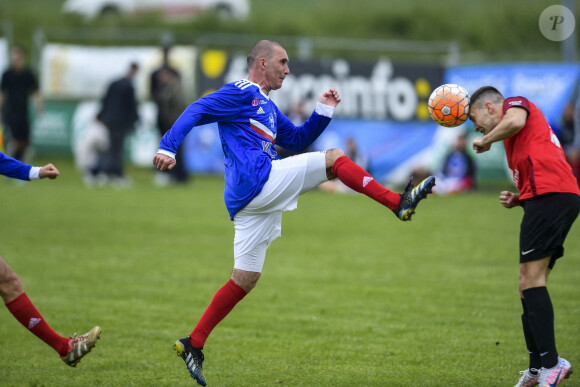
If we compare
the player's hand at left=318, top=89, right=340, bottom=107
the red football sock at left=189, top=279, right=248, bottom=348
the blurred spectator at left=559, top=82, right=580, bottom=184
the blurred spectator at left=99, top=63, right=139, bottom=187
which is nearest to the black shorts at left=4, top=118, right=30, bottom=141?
the blurred spectator at left=99, top=63, right=139, bottom=187

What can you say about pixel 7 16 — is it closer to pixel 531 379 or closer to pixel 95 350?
pixel 95 350

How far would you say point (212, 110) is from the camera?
6.01 meters

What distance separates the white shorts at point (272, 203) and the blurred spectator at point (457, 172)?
42.2 ft

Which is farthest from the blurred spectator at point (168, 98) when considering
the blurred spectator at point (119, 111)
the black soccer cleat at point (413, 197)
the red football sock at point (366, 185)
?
the black soccer cleat at point (413, 197)

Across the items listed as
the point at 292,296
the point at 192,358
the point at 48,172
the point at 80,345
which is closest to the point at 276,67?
the point at 48,172

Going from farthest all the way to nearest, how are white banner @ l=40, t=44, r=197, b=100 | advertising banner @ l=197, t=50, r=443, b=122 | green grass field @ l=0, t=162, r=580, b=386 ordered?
white banner @ l=40, t=44, r=197, b=100, advertising banner @ l=197, t=50, r=443, b=122, green grass field @ l=0, t=162, r=580, b=386

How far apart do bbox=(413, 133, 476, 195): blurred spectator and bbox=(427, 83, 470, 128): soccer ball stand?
41.4 ft

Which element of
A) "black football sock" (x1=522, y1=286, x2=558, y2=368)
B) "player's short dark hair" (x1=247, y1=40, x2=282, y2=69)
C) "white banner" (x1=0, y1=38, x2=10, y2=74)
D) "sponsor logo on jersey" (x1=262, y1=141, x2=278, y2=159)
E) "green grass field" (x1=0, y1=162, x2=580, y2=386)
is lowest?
"green grass field" (x1=0, y1=162, x2=580, y2=386)

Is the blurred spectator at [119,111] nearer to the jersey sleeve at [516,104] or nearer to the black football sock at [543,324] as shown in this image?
the jersey sleeve at [516,104]

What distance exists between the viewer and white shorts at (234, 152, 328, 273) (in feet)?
19.6

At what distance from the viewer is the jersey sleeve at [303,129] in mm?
6684

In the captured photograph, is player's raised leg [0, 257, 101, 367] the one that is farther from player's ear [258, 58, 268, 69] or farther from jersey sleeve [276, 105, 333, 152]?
player's ear [258, 58, 268, 69]

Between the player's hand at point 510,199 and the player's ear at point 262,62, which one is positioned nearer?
the player's hand at point 510,199

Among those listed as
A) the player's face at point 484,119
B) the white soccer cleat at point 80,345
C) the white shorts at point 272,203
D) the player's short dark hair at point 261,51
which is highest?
the player's short dark hair at point 261,51
